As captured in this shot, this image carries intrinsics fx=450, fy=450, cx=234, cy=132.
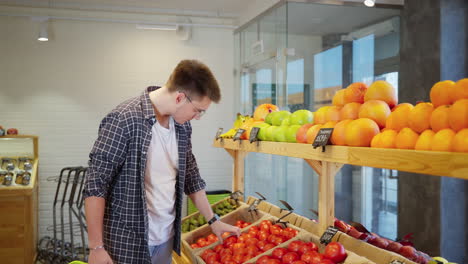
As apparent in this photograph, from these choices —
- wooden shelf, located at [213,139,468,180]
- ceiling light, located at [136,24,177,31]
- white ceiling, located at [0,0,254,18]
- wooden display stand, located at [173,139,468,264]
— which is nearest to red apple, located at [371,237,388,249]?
wooden display stand, located at [173,139,468,264]

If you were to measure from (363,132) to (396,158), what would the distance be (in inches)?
12.4

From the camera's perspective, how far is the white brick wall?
6.46 metres

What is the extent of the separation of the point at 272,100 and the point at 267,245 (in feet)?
9.80

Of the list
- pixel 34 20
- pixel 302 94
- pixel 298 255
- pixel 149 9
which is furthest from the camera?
pixel 149 9

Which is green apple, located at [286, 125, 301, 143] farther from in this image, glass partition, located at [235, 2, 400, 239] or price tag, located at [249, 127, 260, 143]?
glass partition, located at [235, 2, 400, 239]

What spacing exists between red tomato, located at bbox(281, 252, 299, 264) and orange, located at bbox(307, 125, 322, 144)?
58 cm

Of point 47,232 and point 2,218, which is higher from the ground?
point 2,218

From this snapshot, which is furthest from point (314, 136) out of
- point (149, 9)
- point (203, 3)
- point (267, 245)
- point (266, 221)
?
point (149, 9)

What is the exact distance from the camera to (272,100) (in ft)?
17.7

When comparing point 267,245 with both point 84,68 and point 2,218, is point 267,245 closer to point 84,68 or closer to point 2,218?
point 2,218

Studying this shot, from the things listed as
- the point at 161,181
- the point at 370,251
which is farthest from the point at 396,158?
the point at 161,181

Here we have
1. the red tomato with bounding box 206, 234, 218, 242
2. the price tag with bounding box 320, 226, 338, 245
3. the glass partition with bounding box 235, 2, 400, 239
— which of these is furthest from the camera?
the glass partition with bounding box 235, 2, 400, 239

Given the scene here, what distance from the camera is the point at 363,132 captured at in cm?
179

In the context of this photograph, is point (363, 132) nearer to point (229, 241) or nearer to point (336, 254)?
point (336, 254)
